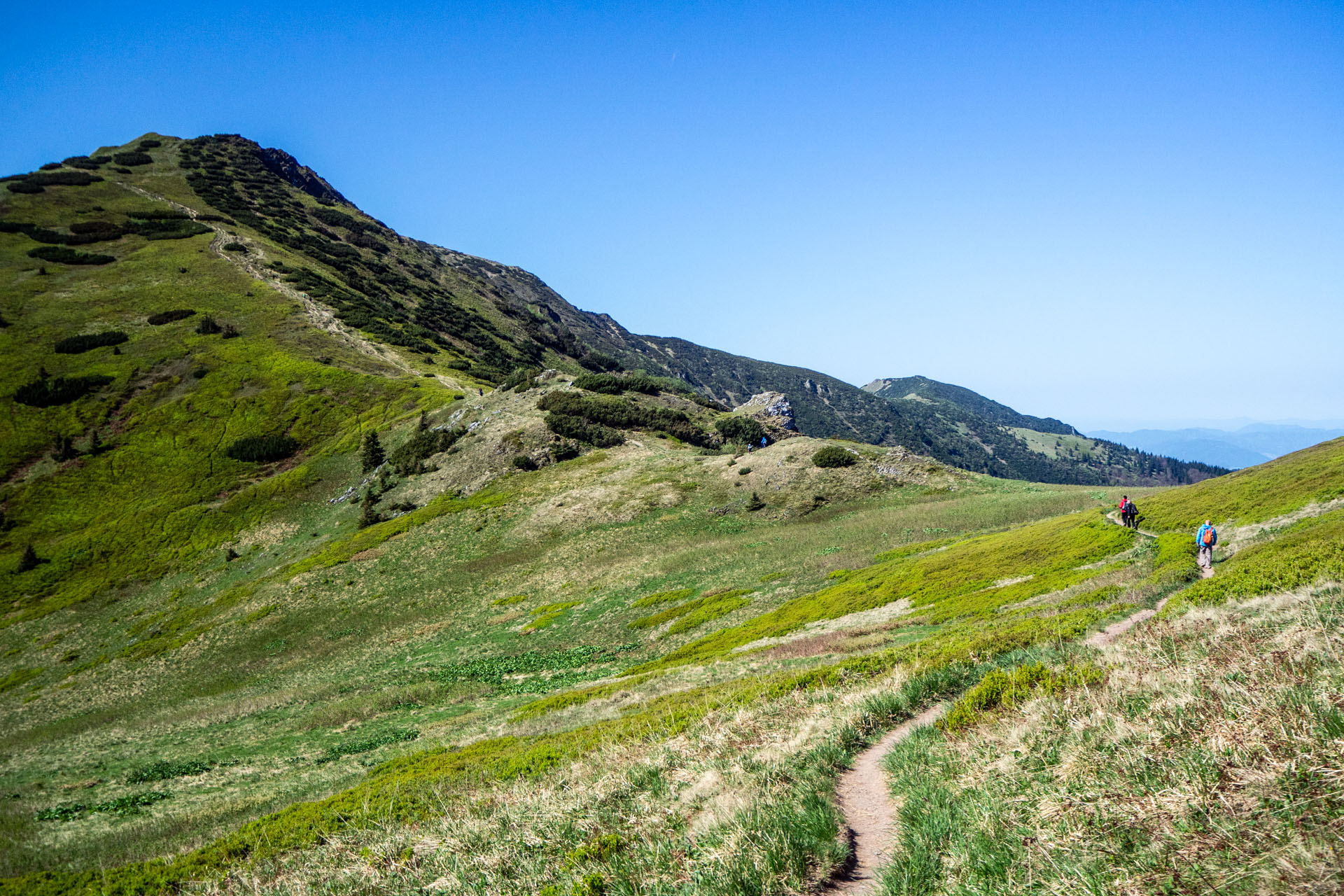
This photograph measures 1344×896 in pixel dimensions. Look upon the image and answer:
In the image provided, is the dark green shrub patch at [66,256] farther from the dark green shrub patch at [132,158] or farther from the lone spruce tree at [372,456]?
the lone spruce tree at [372,456]

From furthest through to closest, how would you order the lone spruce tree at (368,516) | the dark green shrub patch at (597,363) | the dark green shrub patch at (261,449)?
the dark green shrub patch at (597,363) < the dark green shrub patch at (261,449) < the lone spruce tree at (368,516)

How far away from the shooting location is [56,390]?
280 ft

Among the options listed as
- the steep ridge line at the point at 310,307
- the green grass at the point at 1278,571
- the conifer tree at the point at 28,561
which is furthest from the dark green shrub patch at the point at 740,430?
the conifer tree at the point at 28,561

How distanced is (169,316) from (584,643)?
4307 inches

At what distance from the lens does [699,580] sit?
4312cm

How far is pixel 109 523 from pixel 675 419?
7007 cm

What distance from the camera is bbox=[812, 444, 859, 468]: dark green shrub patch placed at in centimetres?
6081

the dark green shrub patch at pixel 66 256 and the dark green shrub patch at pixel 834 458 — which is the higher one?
the dark green shrub patch at pixel 66 256

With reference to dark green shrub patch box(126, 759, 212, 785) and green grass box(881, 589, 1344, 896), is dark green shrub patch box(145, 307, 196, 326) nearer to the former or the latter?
dark green shrub patch box(126, 759, 212, 785)

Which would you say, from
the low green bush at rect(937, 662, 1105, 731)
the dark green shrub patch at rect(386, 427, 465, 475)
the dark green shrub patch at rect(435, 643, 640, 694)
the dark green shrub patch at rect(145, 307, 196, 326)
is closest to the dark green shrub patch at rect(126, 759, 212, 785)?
the dark green shrub patch at rect(435, 643, 640, 694)

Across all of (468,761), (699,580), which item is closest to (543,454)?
(699,580)

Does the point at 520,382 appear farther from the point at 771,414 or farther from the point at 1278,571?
the point at 1278,571

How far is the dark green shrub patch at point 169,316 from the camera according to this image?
100938mm

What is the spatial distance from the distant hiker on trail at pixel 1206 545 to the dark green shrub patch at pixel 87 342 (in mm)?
132956
